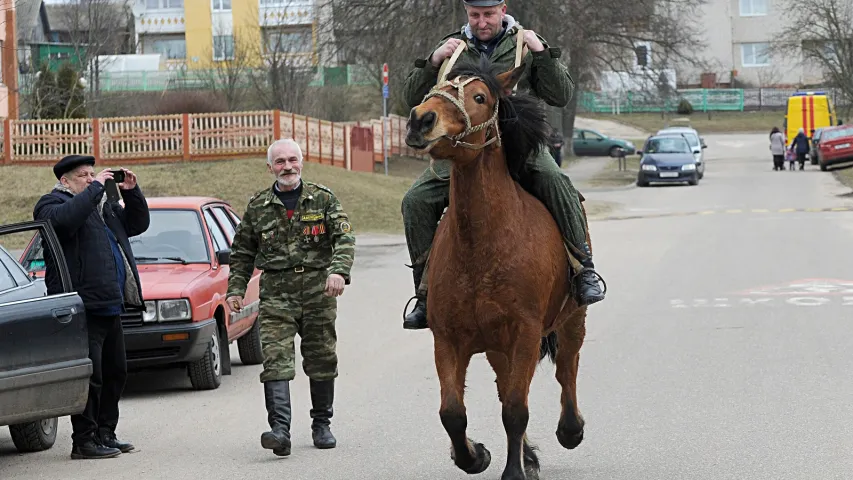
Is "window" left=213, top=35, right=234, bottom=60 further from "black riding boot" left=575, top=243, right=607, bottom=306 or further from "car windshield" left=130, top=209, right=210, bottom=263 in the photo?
"black riding boot" left=575, top=243, right=607, bottom=306

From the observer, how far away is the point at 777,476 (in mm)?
7258

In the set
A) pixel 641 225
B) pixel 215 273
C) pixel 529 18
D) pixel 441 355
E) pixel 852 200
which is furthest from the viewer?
pixel 529 18

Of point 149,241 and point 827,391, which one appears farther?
point 149,241

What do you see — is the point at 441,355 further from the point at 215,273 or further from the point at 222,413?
the point at 215,273

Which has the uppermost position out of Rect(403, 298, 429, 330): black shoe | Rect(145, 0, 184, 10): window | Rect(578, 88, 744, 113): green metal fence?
Rect(145, 0, 184, 10): window

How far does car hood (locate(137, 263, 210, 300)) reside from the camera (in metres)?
11.1

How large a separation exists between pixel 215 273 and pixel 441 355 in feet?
18.3

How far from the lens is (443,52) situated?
23.5 ft

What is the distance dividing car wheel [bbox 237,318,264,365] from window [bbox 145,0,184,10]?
71.8 meters

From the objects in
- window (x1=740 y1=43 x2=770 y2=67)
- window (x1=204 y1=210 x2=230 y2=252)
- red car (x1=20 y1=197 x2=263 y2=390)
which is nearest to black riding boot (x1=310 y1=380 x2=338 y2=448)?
red car (x1=20 y1=197 x2=263 y2=390)

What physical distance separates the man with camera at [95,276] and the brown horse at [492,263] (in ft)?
8.71

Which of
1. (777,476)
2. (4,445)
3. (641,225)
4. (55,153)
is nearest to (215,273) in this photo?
(4,445)

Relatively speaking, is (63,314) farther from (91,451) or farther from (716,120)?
(716,120)

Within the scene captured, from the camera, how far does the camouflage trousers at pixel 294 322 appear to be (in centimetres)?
858
